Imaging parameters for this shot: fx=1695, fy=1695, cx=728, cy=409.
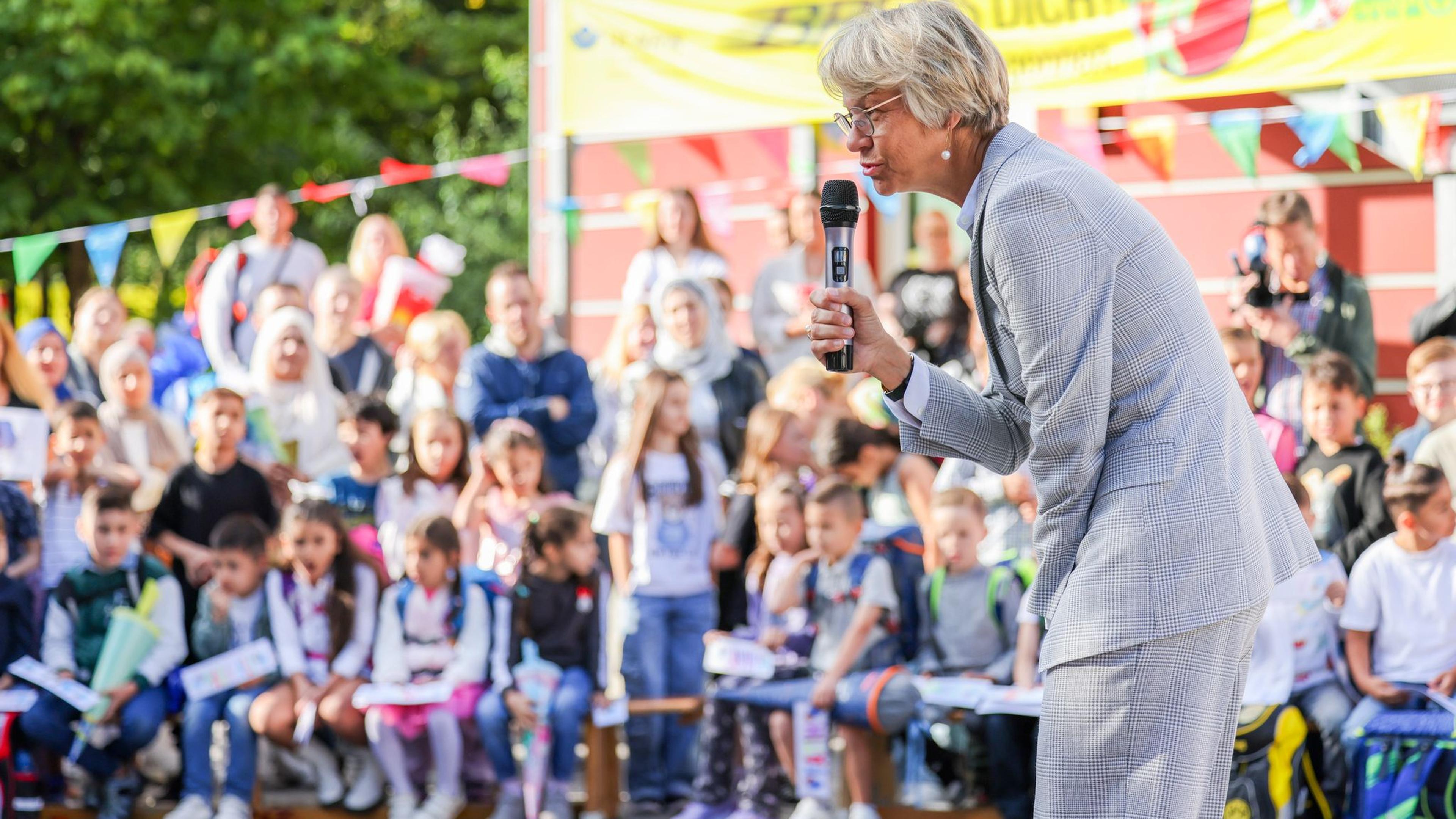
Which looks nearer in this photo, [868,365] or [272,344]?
[868,365]

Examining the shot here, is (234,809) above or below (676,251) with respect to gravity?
below

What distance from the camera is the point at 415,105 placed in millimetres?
17203

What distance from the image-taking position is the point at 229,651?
598 centimetres

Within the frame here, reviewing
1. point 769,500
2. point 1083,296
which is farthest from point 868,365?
point 769,500

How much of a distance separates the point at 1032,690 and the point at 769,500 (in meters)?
1.15

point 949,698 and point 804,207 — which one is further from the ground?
point 804,207

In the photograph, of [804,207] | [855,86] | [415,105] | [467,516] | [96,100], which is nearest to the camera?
[855,86]

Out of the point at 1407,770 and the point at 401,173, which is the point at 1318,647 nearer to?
the point at 1407,770

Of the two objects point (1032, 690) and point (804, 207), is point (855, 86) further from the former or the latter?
point (804, 207)

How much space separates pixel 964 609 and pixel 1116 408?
3.29 metres

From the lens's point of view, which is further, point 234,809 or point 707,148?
point 707,148

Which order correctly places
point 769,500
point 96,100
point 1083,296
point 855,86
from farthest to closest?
point 96,100
point 769,500
point 855,86
point 1083,296

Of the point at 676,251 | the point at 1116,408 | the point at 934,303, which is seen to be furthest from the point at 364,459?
the point at 1116,408

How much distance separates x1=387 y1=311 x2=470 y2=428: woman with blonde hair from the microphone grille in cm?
472
